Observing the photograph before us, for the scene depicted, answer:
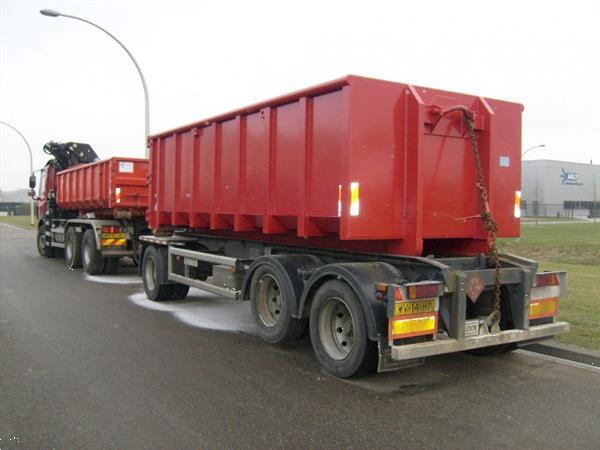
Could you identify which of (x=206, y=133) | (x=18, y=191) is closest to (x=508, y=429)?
(x=206, y=133)

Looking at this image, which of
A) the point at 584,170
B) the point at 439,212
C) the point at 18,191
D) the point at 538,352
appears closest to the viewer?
the point at 439,212

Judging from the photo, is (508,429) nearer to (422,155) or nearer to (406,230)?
(406,230)

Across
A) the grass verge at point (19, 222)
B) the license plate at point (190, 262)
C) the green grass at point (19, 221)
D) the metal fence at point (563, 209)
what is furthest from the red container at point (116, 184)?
the metal fence at point (563, 209)

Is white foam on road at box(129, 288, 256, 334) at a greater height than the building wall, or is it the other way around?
the building wall

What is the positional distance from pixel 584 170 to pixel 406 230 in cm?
10277

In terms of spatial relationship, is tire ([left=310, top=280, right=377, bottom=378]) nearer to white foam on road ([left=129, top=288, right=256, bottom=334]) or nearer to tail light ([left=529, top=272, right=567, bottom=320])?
tail light ([left=529, top=272, right=567, bottom=320])

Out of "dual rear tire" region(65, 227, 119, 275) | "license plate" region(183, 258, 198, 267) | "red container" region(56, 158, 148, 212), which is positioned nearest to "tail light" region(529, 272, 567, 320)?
"license plate" region(183, 258, 198, 267)

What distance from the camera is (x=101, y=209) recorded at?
47.4 ft

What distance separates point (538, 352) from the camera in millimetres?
6438

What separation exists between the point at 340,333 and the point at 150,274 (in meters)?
5.37

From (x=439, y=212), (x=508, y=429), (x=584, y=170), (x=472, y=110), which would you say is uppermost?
(x=584, y=170)

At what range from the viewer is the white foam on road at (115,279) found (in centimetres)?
1259

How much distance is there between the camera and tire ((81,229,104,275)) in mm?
13648

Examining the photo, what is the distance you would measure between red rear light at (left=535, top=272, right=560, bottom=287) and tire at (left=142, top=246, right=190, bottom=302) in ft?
19.7
